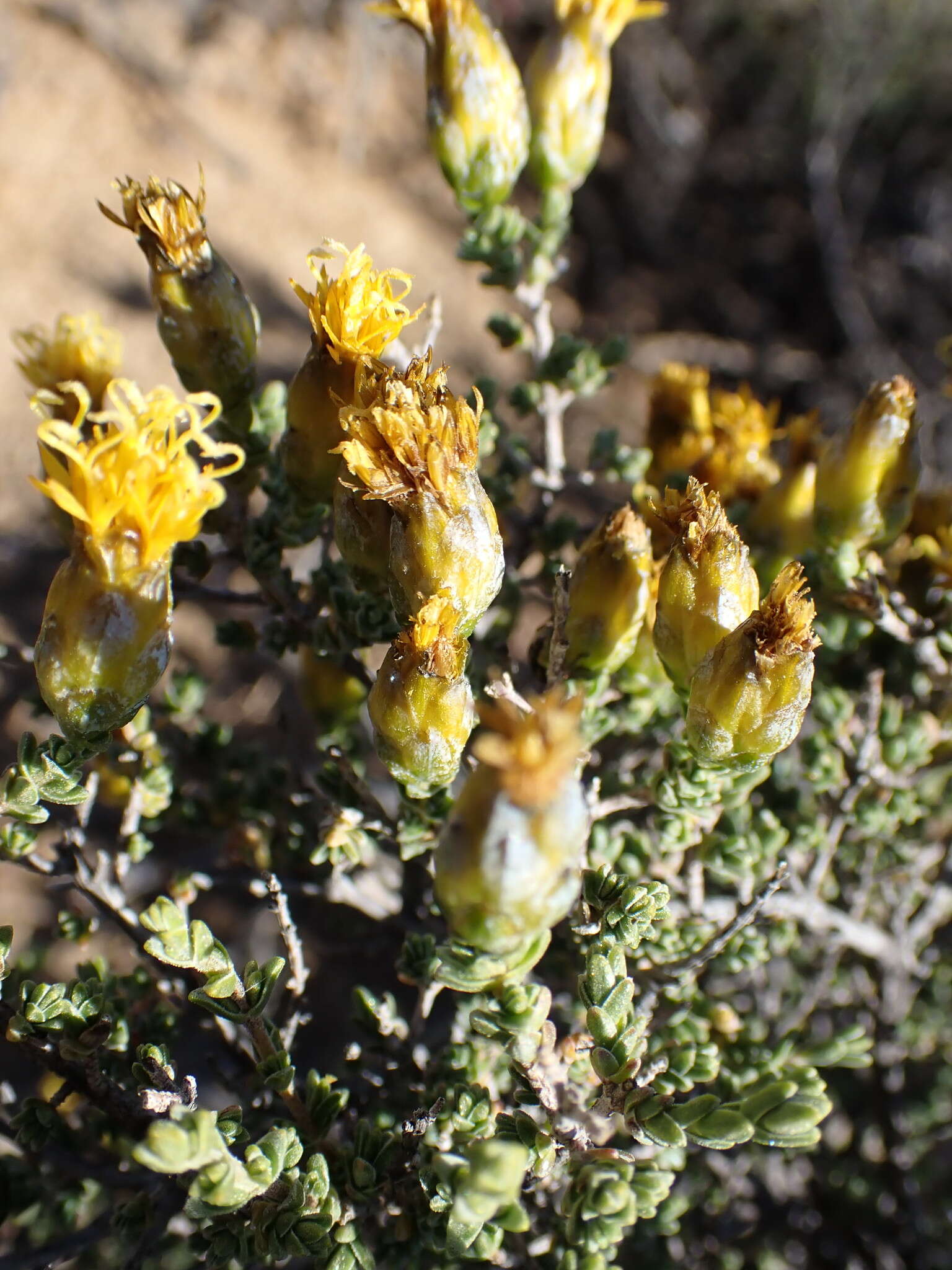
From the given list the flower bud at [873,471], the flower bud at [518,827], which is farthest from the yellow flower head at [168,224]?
the flower bud at [873,471]

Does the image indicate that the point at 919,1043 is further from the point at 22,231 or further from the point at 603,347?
the point at 22,231

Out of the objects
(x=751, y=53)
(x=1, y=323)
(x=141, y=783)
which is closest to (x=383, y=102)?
(x=751, y=53)

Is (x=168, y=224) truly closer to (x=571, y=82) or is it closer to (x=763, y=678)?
(x=571, y=82)

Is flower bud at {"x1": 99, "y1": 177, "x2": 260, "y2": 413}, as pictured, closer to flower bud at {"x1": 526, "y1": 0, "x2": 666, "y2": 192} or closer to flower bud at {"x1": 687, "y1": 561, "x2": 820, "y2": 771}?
flower bud at {"x1": 526, "y1": 0, "x2": 666, "y2": 192}

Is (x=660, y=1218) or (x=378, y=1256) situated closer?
(x=378, y=1256)

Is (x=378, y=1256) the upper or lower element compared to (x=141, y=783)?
lower

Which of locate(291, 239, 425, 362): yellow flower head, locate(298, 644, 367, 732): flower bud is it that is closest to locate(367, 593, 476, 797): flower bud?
locate(291, 239, 425, 362): yellow flower head
